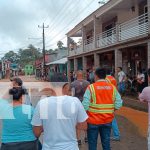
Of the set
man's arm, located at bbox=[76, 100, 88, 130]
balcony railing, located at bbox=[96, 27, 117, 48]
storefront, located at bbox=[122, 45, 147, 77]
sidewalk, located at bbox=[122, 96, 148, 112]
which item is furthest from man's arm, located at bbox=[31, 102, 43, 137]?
balcony railing, located at bbox=[96, 27, 117, 48]

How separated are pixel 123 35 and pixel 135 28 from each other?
1996 mm

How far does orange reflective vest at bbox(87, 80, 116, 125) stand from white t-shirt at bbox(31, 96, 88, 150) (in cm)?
178

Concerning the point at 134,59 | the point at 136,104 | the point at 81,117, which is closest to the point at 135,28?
the point at 134,59

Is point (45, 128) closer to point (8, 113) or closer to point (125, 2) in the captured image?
point (8, 113)

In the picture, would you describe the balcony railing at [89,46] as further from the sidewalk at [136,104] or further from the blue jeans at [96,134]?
the blue jeans at [96,134]

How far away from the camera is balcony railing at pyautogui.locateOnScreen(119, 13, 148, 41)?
20297mm

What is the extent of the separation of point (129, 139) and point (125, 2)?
51.4 ft

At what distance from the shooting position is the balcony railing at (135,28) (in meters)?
20.3

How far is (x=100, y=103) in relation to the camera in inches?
247

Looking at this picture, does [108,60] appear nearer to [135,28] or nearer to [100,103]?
[135,28]

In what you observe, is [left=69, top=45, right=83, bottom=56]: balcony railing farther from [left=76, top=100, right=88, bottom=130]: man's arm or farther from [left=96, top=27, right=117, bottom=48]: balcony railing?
[left=76, top=100, right=88, bottom=130]: man's arm

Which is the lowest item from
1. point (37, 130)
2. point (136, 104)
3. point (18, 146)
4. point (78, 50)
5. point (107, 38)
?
point (136, 104)

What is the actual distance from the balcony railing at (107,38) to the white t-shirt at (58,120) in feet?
67.9

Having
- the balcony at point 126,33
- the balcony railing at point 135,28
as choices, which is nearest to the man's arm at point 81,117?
the balcony at point 126,33
